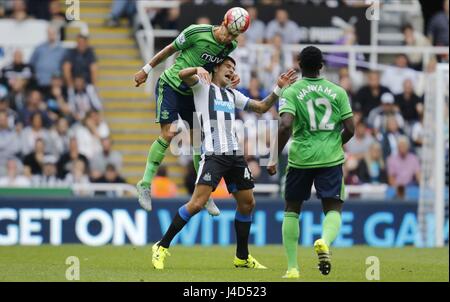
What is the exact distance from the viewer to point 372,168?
86.3 feet

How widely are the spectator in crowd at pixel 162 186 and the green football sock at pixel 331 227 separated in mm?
11106

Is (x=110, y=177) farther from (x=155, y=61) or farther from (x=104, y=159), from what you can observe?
(x=155, y=61)

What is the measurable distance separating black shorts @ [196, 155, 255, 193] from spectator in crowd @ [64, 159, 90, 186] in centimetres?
1028

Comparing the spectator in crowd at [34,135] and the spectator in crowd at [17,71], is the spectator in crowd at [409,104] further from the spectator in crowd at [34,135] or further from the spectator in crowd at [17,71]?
the spectator in crowd at [17,71]

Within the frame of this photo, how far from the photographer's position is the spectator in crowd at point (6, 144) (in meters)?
25.8

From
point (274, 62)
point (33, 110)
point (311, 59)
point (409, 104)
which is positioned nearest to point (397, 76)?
point (409, 104)

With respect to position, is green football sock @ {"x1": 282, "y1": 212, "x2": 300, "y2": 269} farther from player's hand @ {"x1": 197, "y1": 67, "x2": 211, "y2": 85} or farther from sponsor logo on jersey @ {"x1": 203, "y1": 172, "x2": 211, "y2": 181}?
player's hand @ {"x1": 197, "y1": 67, "x2": 211, "y2": 85}

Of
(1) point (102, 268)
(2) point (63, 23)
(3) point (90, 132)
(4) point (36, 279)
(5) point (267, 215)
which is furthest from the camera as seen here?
(2) point (63, 23)

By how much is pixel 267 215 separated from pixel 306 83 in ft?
33.1

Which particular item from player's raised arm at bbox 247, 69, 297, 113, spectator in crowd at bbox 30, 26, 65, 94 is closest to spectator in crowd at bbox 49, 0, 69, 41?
spectator in crowd at bbox 30, 26, 65, 94

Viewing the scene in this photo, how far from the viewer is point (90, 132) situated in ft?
86.8

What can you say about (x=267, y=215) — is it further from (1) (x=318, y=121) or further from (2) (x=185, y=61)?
(1) (x=318, y=121)

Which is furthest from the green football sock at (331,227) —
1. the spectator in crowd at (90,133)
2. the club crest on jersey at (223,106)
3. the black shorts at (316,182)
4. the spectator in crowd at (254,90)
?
the spectator in crowd at (90,133)

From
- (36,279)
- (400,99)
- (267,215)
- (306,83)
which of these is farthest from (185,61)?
(400,99)
